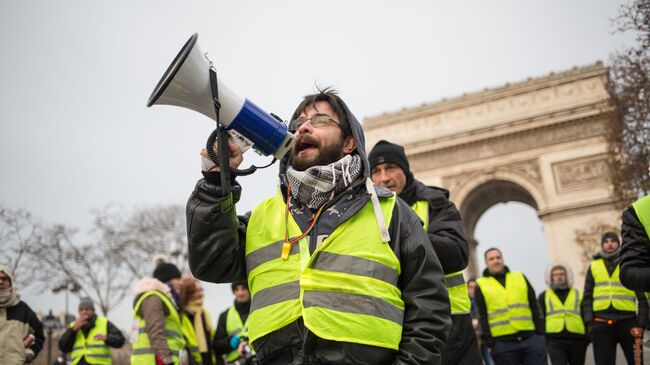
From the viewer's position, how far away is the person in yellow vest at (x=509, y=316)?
6.53 meters

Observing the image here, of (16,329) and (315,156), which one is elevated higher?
(315,156)

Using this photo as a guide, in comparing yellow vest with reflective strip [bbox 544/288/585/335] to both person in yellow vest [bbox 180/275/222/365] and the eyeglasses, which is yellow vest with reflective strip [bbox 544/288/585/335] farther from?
the eyeglasses

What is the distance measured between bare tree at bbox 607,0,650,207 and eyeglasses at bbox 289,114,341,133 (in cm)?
1262

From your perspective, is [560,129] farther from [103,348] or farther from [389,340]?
[389,340]

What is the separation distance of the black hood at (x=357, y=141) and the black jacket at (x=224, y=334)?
16.2 ft

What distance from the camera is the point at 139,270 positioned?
3466 cm

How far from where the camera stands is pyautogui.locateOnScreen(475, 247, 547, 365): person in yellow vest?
21.4ft

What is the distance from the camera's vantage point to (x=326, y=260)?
89.0 inches

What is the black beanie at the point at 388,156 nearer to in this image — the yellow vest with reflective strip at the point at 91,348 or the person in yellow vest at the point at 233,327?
the person in yellow vest at the point at 233,327

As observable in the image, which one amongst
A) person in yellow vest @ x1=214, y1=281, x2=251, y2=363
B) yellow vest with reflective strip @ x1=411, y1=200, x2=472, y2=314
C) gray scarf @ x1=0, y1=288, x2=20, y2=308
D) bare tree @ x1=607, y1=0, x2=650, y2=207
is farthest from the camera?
bare tree @ x1=607, y1=0, x2=650, y2=207

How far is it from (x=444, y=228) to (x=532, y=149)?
27.9 meters

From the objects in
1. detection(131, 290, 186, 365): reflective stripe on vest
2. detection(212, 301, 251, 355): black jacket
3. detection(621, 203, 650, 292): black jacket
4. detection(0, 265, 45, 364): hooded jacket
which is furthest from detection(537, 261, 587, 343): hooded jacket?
detection(0, 265, 45, 364): hooded jacket

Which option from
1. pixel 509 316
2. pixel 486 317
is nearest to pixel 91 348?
pixel 486 317

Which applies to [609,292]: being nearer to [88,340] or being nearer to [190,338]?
A: [190,338]
